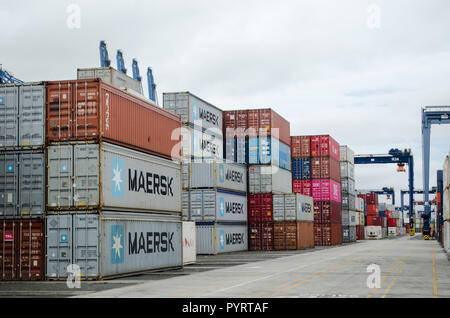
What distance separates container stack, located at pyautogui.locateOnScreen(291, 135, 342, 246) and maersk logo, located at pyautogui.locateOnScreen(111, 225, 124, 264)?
43.8 m

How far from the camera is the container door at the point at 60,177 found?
25.2 metres

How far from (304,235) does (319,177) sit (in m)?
11.6

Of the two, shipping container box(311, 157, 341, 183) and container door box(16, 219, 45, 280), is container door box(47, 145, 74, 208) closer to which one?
container door box(16, 219, 45, 280)

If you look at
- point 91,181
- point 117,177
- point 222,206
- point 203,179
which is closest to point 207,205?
point 222,206

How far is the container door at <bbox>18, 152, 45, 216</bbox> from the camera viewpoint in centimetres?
2538

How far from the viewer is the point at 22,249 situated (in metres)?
25.2

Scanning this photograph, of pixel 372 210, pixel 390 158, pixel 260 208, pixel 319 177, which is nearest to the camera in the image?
pixel 260 208

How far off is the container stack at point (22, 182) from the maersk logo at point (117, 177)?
2901 mm

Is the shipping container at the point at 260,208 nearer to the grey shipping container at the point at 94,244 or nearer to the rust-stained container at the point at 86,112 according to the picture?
the grey shipping container at the point at 94,244

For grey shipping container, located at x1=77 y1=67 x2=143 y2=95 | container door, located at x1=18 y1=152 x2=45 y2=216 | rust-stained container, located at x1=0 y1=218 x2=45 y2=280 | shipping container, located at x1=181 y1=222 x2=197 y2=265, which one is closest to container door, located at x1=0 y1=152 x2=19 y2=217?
container door, located at x1=18 y1=152 x2=45 y2=216

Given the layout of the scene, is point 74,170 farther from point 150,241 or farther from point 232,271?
point 232,271

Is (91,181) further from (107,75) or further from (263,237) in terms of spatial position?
(263,237)

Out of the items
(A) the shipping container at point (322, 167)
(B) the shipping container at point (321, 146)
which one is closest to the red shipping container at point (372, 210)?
(A) the shipping container at point (322, 167)

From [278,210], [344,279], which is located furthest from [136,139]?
[278,210]
